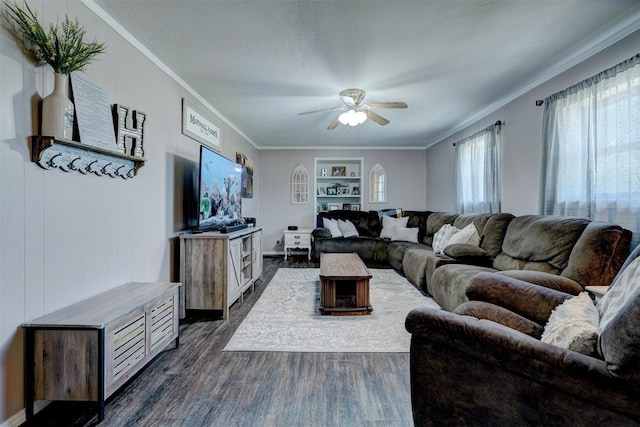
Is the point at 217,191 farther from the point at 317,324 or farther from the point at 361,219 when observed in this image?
the point at 361,219

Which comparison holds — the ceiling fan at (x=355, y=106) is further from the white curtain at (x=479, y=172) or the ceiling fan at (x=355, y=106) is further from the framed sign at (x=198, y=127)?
the white curtain at (x=479, y=172)

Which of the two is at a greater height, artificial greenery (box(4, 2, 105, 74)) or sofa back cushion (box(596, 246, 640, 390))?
artificial greenery (box(4, 2, 105, 74))

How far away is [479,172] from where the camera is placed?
14.8 ft

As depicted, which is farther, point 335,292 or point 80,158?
point 335,292

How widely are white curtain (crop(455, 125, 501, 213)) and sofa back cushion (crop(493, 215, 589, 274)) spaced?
3.03ft

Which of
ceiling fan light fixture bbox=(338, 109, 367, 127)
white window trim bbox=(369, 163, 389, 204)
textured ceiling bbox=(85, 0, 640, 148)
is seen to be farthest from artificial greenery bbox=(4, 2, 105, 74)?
white window trim bbox=(369, 163, 389, 204)

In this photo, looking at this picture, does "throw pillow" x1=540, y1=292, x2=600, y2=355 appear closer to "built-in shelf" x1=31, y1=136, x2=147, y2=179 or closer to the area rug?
the area rug

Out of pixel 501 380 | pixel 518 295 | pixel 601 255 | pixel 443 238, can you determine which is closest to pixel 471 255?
pixel 443 238

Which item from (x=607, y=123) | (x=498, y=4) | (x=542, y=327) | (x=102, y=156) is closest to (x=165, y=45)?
(x=102, y=156)

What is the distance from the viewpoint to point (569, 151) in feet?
9.22

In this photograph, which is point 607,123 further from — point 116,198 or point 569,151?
point 116,198

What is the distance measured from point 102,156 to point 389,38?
2306mm

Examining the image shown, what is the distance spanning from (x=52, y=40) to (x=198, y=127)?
6.58ft

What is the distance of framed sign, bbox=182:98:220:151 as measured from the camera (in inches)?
131
